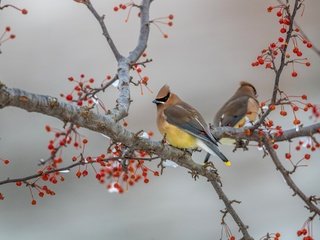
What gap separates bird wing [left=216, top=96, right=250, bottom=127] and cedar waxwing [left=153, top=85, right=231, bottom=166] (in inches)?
24.4

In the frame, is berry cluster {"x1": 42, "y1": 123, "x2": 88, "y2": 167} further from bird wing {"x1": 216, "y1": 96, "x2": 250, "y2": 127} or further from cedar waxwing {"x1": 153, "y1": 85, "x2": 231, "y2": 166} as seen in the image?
bird wing {"x1": 216, "y1": 96, "x2": 250, "y2": 127}

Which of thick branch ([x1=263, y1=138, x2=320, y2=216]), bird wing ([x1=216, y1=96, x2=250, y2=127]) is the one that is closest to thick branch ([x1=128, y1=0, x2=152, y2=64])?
thick branch ([x1=263, y1=138, x2=320, y2=216])

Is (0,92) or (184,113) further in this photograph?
(184,113)

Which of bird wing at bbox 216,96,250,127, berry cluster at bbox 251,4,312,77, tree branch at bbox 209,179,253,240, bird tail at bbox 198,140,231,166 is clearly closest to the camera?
berry cluster at bbox 251,4,312,77

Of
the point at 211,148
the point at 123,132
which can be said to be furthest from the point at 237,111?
the point at 123,132

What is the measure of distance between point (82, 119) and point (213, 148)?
1.35m

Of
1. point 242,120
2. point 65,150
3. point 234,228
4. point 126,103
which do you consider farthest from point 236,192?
point 126,103

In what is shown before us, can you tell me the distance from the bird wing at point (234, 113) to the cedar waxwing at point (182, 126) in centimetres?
62

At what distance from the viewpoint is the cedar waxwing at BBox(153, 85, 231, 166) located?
3.42 meters

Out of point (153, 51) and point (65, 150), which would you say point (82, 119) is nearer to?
→ point (65, 150)

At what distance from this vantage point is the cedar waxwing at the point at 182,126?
3418mm

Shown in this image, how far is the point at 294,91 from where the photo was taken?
8.55 meters

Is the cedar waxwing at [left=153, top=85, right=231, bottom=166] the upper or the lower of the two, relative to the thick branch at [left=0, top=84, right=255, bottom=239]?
upper

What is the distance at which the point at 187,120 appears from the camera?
146 inches
